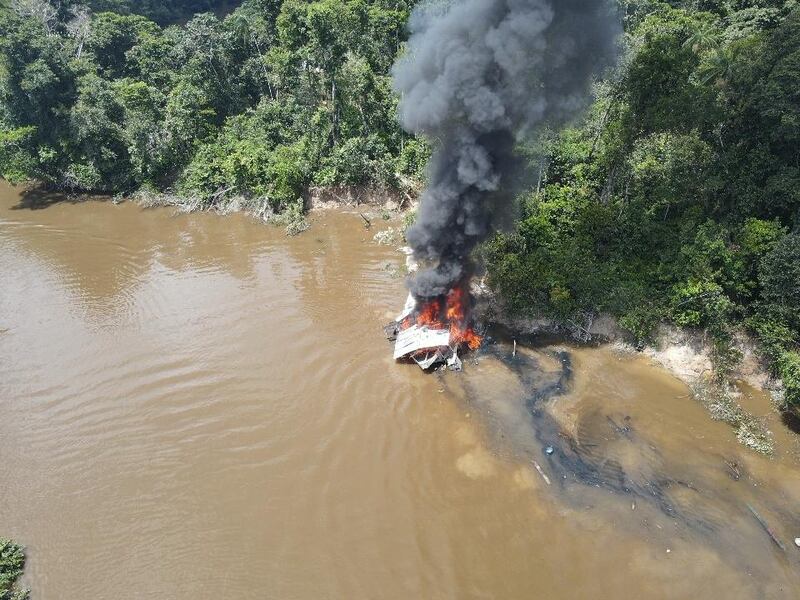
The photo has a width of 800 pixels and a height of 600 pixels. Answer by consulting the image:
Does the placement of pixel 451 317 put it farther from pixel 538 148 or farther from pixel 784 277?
pixel 784 277

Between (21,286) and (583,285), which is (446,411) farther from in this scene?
(21,286)

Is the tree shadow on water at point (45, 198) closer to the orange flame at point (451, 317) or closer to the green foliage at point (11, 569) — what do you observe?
the green foliage at point (11, 569)

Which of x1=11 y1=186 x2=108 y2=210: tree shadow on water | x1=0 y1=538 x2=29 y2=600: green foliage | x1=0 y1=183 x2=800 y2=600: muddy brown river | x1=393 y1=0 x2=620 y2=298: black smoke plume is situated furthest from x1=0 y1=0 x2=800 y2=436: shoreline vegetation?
x1=0 y1=538 x2=29 y2=600: green foliage

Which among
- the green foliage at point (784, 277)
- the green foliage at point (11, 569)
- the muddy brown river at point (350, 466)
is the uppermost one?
the green foliage at point (784, 277)

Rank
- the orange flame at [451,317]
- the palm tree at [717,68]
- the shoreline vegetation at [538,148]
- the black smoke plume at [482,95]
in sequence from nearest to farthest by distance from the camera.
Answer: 1. the black smoke plume at [482,95]
2. the shoreline vegetation at [538,148]
3. the orange flame at [451,317]
4. the palm tree at [717,68]

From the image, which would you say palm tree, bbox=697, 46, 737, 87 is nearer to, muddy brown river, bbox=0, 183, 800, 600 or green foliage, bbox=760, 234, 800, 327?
green foliage, bbox=760, 234, 800, 327

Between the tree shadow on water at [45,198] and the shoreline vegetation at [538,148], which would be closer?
the shoreline vegetation at [538,148]

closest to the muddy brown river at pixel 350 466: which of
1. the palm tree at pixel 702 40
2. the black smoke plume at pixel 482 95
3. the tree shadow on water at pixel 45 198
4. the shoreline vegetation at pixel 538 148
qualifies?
the shoreline vegetation at pixel 538 148

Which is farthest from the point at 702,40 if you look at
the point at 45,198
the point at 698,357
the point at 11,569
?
the point at 45,198
